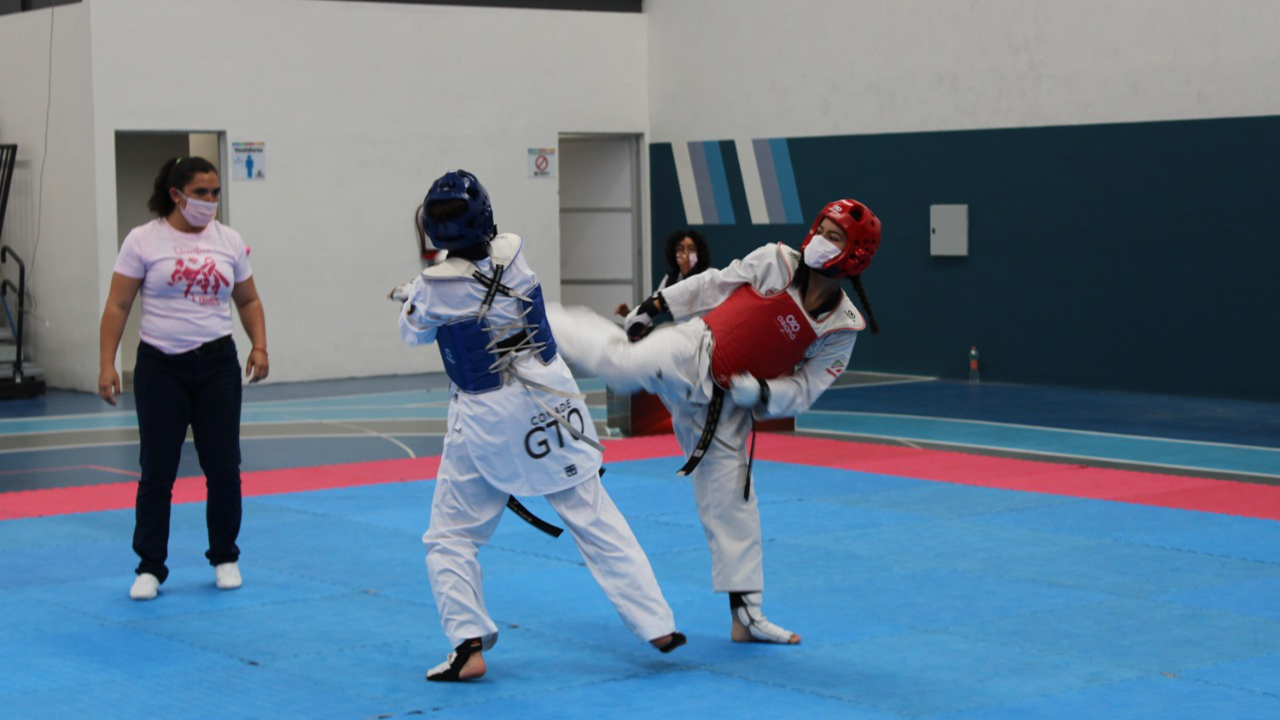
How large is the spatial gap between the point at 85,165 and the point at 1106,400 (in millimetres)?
9736

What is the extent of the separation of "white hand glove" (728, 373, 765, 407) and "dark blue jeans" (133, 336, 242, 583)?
222 cm

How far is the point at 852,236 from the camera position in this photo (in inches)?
209

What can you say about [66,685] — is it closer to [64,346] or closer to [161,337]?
[161,337]

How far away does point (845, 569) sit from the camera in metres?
6.88

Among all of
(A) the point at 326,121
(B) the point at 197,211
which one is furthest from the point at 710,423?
(A) the point at 326,121

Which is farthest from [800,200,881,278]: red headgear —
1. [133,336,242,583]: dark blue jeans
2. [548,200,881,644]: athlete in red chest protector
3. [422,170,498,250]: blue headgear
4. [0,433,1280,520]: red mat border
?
[0,433,1280,520]: red mat border

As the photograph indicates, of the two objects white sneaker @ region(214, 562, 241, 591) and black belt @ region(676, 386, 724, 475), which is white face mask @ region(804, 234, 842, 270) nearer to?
black belt @ region(676, 386, 724, 475)

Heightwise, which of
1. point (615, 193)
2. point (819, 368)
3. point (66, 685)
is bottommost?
point (66, 685)

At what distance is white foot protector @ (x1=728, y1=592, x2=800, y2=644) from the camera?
5.56 metres

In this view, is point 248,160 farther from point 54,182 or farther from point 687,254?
point 687,254

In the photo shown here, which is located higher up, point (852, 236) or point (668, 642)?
point (852, 236)

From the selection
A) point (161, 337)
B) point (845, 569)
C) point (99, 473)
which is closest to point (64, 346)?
point (99, 473)

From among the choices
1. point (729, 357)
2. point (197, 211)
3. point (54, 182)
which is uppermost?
point (54, 182)

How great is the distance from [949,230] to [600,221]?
4.96 metres
